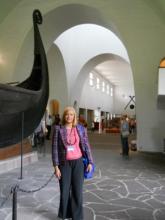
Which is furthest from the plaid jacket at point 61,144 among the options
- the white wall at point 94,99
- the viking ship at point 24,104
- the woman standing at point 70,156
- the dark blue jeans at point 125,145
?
the white wall at point 94,99

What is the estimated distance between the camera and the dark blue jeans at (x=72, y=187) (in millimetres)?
3377

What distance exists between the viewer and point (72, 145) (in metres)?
3.36

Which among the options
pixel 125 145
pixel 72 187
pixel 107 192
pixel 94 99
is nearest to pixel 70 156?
pixel 72 187

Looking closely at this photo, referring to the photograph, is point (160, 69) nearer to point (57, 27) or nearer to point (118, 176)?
point (118, 176)

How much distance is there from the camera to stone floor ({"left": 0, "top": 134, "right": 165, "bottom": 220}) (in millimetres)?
4008

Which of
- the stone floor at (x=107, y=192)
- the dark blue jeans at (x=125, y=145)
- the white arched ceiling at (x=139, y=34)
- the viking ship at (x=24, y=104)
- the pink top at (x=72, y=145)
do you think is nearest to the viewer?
the pink top at (x=72, y=145)

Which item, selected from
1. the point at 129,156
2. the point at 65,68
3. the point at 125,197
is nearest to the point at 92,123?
the point at 65,68

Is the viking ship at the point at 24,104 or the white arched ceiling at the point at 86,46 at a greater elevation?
the white arched ceiling at the point at 86,46

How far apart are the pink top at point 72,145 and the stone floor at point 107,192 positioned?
1.01 m

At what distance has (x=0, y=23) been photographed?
1127cm

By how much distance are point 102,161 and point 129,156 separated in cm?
135

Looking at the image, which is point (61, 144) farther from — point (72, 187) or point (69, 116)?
point (72, 187)

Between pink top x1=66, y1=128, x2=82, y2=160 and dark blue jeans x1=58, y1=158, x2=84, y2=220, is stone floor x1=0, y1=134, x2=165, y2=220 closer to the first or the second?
dark blue jeans x1=58, y1=158, x2=84, y2=220

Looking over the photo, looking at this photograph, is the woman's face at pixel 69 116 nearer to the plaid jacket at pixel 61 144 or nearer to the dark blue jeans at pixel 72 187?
the plaid jacket at pixel 61 144
